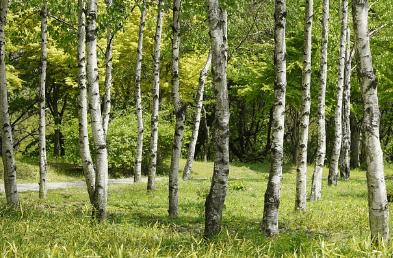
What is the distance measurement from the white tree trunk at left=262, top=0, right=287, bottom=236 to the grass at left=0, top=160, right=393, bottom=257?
1.01 ft

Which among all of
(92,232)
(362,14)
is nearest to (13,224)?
(92,232)

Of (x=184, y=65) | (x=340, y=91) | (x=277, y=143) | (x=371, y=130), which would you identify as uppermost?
(x=184, y=65)

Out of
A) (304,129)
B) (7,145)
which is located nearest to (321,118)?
(304,129)

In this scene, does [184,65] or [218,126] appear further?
[184,65]

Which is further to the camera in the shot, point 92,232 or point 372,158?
point 92,232

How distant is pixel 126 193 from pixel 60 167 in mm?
9441

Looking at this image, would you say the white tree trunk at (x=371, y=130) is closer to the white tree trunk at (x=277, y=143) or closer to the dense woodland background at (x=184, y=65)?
the white tree trunk at (x=277, y=143)

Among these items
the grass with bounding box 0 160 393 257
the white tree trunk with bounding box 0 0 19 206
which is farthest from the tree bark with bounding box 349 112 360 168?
the white tree trunk with bounding box 0 0 19 206

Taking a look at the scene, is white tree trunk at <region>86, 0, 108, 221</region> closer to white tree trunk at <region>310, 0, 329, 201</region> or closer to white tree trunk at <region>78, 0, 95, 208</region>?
white tree trunk at <region>78, 0, 95, 208</region>

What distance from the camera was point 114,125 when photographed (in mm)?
21141

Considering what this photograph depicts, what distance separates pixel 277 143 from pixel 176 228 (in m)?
2.64

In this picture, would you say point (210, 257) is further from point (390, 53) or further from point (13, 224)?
point (390, 53)

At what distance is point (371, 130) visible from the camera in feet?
16.6

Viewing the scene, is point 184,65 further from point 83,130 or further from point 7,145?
point 7,145
